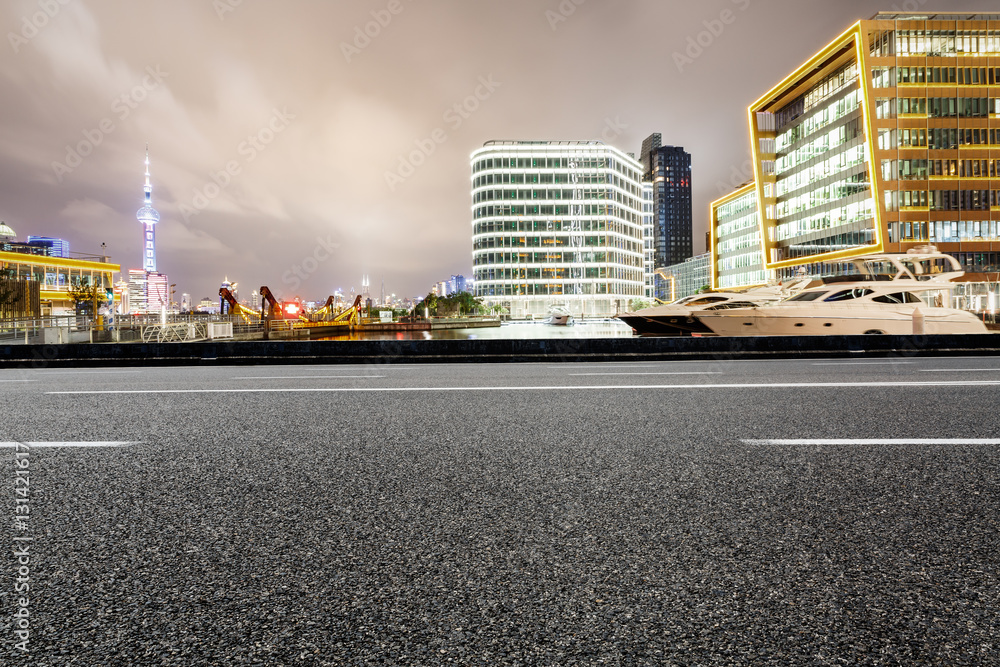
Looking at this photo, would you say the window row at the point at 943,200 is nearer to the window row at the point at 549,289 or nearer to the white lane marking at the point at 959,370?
the white lane marking at the point at 959,370

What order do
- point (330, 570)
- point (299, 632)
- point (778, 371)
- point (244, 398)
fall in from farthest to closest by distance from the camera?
point (778, 371)
point (244, 398)
point (330, 570)
point (299, 632)

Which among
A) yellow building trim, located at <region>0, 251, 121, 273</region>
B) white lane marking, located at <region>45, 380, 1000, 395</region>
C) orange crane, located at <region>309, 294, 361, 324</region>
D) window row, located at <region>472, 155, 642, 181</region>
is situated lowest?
white lane marking, located at <region>45, 380, 1000, 395</region>

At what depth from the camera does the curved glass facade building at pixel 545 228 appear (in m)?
130

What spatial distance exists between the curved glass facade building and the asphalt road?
408 feet

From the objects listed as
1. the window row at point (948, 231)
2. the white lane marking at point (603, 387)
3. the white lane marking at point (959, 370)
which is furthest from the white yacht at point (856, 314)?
the window row at point (948, 231)

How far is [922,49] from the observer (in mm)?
63250

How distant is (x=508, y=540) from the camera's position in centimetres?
286

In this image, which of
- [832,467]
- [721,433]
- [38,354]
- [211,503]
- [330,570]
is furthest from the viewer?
[38,354]

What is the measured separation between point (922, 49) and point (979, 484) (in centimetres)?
8064

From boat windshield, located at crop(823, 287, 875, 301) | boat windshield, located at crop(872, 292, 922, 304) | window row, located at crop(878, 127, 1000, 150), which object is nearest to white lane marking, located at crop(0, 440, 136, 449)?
boat windshield, located at crop(823, 287, 875, 301)

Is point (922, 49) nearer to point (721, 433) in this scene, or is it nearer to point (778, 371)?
point (778, 371)

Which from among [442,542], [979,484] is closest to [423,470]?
[442,542]

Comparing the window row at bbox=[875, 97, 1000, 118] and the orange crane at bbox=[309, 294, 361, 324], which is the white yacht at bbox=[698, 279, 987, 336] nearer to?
the window row at bbox=[875, 97, 1000, 118]

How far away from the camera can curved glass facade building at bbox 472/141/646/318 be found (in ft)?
425
